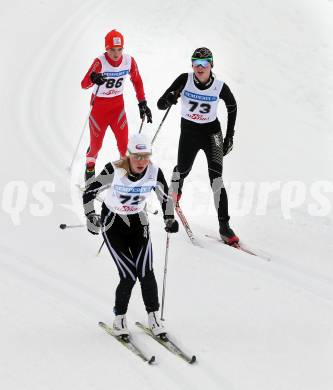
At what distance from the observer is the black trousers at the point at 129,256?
230 inches

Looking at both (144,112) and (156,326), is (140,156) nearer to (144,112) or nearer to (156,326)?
(156,326)

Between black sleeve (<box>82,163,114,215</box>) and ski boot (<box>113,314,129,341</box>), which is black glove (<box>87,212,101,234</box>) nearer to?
black sleeve (<box>82,163,114,215</box>)

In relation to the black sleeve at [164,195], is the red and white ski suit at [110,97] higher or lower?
higher

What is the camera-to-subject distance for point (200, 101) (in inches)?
311

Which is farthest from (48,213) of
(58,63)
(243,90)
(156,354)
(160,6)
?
(160,6)

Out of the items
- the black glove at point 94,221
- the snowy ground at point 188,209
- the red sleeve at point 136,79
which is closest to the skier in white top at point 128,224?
the black glove at point 94,221

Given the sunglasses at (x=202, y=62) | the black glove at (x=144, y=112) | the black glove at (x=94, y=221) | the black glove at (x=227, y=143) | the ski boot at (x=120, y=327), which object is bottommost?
the ski boot at (x=120, y=327)

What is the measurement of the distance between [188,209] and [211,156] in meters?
1.53

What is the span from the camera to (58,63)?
14445mm

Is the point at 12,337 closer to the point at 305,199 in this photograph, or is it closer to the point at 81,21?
the point at 305,199

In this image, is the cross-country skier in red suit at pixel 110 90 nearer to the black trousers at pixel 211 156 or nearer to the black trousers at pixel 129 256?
the black trousers at pixel 211 156

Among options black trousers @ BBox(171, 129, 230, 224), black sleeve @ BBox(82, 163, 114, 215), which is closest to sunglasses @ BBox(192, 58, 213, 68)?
black trousers @ BBox(171, 129, 230, 224)

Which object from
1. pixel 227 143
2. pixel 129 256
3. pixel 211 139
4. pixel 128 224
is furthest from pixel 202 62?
pixel 129 256

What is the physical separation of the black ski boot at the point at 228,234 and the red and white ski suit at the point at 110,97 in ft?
6.83
